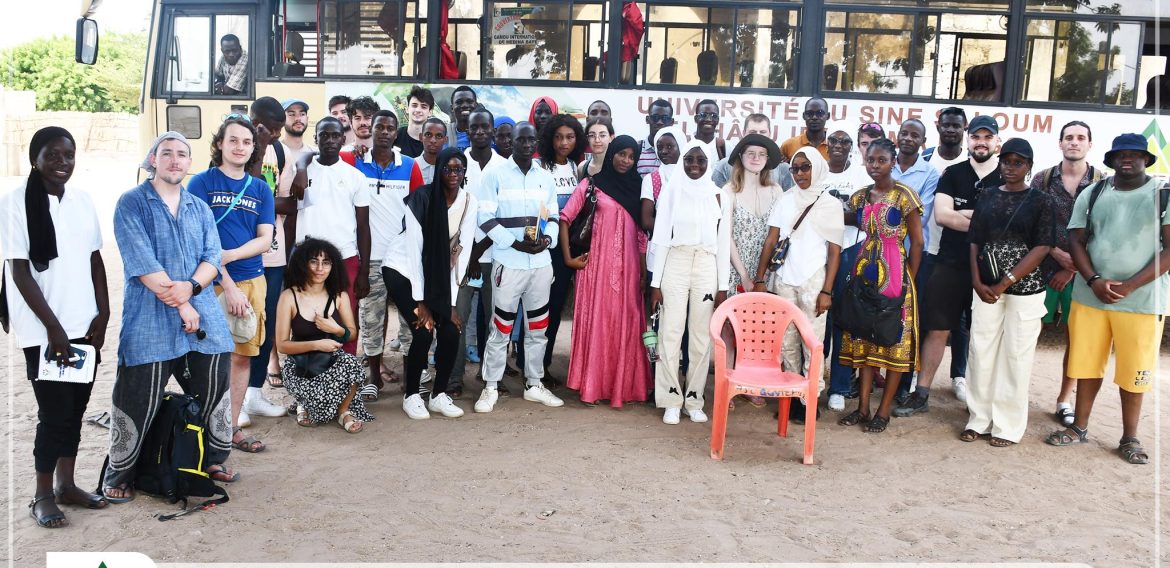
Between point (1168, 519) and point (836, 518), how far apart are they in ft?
5.30

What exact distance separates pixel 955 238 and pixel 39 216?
194 inches

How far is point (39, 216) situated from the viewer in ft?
11.3

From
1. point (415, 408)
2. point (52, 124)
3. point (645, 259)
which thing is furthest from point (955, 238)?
point (52, 124)

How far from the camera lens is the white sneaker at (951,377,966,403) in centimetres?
601

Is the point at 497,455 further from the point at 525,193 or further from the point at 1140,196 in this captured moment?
the point at 1140,196

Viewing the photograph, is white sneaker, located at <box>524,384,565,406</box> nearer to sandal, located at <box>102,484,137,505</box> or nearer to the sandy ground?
the sandy ground

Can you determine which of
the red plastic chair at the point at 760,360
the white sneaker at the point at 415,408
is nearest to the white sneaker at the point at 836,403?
the red plastic chair at the point at 760,360

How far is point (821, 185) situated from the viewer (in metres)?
5.25

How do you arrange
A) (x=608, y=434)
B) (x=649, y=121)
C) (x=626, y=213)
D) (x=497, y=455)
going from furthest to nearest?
(x=649, y=121) < (x=626, y=213) < (x=608, y=434) < (x=497, y=455)

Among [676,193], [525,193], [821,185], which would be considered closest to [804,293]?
[821,185]

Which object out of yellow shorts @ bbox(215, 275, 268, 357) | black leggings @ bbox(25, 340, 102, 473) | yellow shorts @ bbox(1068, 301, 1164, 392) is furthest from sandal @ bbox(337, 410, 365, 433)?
yellow shorts @ bbox(1068, 301, 1164, 392)

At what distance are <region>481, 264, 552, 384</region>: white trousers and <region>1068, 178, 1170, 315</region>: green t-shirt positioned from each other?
3184 millimetres

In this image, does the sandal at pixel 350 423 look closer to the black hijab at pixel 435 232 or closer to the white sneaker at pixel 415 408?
the white sneaker at pixel 415 408

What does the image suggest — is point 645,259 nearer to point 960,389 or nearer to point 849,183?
point 849,183
